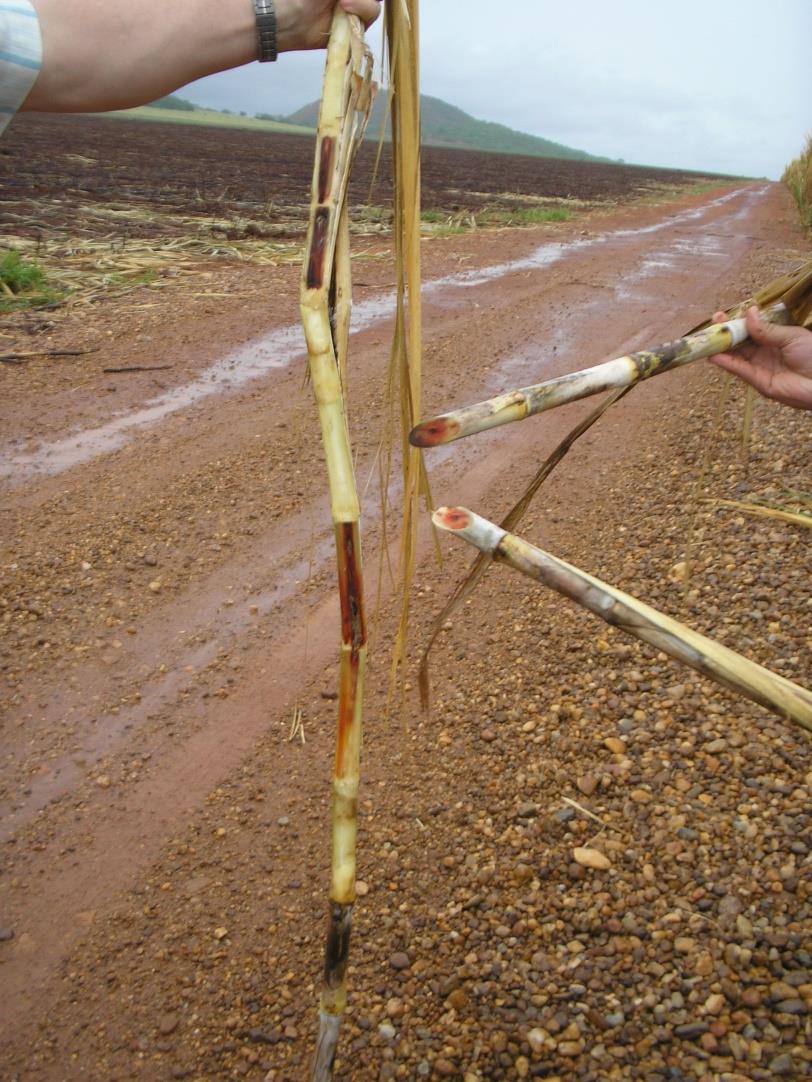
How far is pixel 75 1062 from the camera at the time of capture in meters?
1.82

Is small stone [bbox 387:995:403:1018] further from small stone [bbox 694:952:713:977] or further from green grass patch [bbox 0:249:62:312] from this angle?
green grass patch [bbox 0:249:62:312]

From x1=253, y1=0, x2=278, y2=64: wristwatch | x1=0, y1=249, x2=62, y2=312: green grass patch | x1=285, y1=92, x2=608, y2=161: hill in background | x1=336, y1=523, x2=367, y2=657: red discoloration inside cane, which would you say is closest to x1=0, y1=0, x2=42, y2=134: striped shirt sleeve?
x1=253, y1=0, x2=278, y2=64: wristwatch

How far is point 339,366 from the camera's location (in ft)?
4.37

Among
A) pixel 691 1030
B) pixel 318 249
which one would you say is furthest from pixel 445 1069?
pixel 318 249

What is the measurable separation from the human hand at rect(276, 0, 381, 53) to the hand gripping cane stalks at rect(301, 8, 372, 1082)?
201 millimetres

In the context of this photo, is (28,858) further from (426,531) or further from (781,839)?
(426,531)

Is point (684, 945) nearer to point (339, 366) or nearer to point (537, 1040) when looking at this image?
point (537, 1040)

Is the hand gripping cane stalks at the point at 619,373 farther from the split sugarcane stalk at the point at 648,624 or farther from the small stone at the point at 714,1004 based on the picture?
the small stone at the point at 714,1004

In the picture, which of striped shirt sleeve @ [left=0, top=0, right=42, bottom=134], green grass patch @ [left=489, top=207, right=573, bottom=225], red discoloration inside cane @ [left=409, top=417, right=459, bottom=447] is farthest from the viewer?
green grass patch @ [left=489, top=207, right=573, bottom=225]

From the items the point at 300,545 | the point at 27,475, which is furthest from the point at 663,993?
the point at 27,475

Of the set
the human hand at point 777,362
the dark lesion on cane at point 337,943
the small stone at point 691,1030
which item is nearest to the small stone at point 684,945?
the small stone at point 691,1030

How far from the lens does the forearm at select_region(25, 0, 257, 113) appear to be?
4.95 feet

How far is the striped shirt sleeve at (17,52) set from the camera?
4.73 ft

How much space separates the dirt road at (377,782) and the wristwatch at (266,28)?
1.15 m
